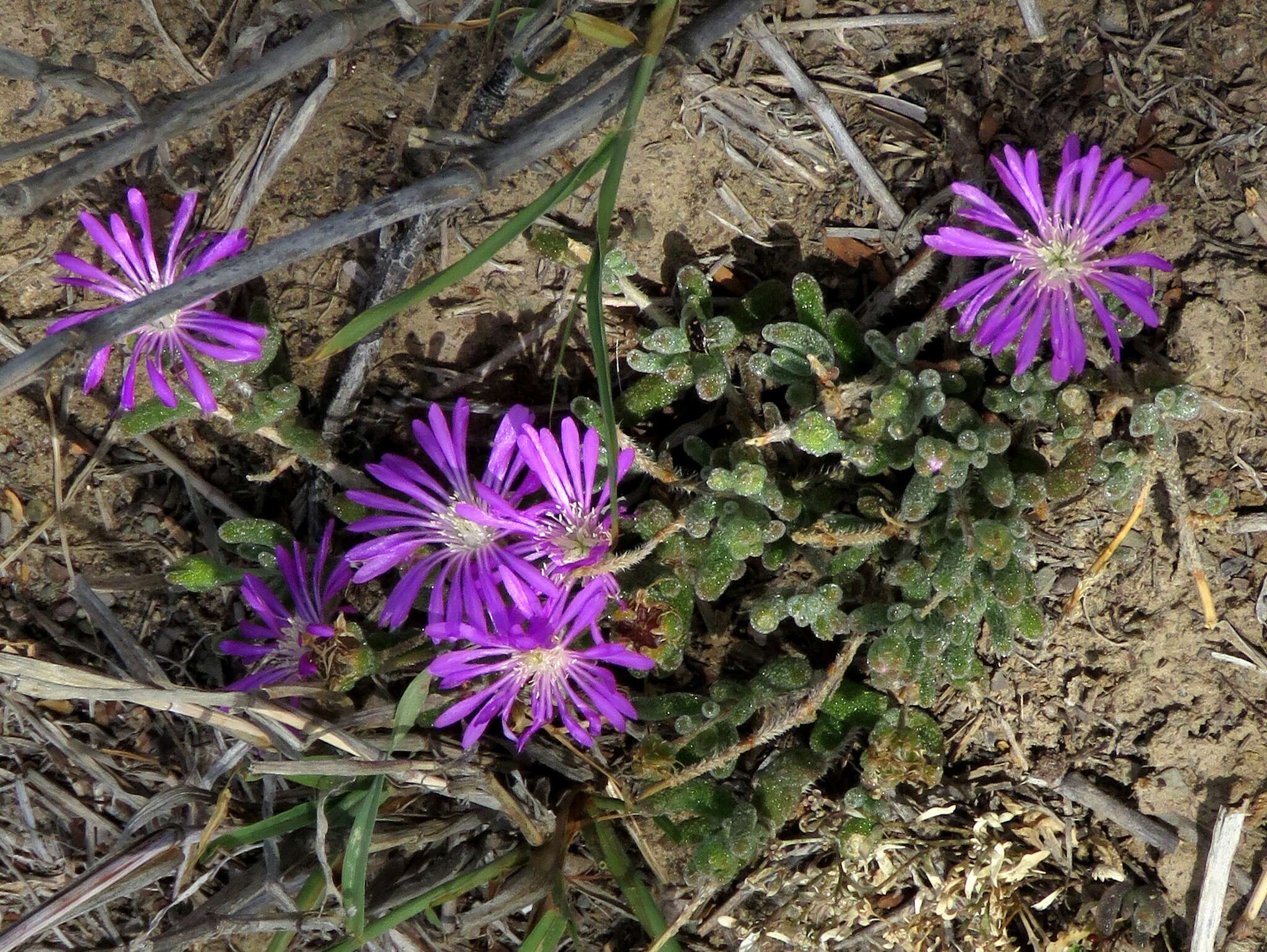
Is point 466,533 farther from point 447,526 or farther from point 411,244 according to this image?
point 411,244

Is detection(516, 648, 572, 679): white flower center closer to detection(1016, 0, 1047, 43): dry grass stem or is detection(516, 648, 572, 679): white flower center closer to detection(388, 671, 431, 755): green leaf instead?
detection(388, 671, 431, 755): green leaf

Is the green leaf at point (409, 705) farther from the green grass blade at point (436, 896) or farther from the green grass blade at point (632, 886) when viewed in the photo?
the green grass blade at point (632, 886)

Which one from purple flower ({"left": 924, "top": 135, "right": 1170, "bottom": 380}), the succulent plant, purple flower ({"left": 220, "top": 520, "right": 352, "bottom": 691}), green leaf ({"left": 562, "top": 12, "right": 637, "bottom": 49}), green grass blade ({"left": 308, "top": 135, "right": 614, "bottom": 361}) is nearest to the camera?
green grass blade ({"left": 308, "top": 135, "right": 614, "bottom": 361})

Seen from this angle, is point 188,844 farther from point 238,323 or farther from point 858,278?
point 858,278

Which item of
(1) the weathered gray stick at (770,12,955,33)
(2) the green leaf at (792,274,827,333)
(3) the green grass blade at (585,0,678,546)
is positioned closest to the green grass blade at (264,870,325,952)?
(3) the green grass blade at (585,0,678,546)

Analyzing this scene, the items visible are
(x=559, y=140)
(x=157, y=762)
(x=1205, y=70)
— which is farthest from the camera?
(x=157, y=762)

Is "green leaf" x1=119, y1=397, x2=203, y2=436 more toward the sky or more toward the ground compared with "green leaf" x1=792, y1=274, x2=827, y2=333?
more toward the sky

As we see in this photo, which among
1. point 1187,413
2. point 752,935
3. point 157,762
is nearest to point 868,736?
point 752,935
